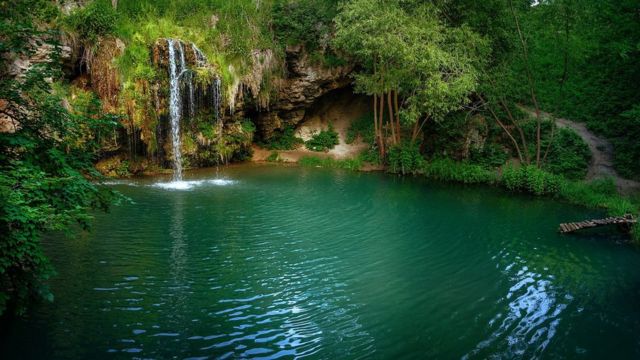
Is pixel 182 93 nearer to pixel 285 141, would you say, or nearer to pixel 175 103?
pixel 175 103

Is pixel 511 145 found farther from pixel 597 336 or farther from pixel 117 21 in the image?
pixel 117 21

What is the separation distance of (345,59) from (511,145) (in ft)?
35.7

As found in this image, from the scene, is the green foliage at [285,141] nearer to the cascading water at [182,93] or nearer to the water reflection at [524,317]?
the cascading water at [182,93]

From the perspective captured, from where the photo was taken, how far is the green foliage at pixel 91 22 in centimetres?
2029

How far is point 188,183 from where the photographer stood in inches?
826

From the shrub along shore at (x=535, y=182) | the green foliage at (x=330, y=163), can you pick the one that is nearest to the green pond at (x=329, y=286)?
the shrub along shore at (x=535, y=182)

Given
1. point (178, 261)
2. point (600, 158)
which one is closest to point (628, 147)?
point (600, 158)

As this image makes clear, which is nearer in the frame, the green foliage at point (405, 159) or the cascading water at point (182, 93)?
the cascading water at point (182, 93)

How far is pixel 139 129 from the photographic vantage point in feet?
A: 72.4

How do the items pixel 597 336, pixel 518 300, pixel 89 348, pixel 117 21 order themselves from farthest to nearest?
1. pixel 117 21
2. pixel 518 300
3. pixel 597 336
4. pixel 89 348

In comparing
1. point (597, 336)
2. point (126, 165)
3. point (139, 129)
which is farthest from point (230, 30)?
point (597, 336)

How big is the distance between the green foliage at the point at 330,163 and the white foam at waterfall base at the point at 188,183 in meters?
7.77

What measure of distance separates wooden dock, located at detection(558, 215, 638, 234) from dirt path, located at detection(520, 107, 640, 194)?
21.6ft

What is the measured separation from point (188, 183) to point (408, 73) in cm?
1143
